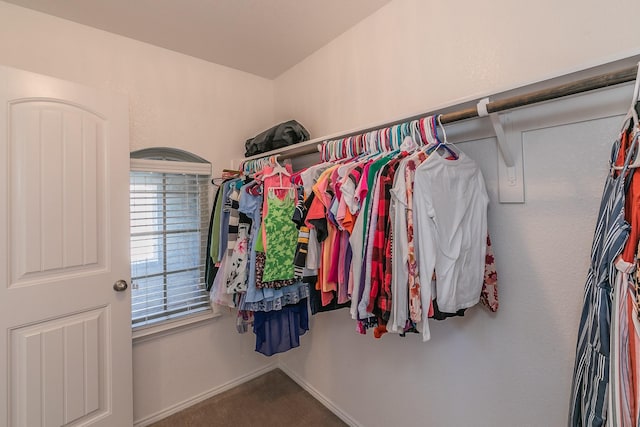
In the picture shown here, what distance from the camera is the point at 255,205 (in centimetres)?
165

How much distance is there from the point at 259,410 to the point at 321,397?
1.44ft

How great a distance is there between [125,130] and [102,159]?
8.6 inches

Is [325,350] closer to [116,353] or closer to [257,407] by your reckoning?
[257,407]

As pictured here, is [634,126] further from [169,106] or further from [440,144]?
[169,106]

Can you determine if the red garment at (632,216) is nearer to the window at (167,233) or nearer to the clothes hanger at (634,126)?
the clothes hanger at (634,126)

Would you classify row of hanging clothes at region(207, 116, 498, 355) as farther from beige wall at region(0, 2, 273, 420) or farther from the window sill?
beige wall at region(0, 2, 273, 420)

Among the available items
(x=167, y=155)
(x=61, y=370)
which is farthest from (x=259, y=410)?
(x=167, y=155)

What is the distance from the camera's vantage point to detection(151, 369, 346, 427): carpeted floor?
1.88 meters

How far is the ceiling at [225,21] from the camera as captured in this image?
60.7 inches

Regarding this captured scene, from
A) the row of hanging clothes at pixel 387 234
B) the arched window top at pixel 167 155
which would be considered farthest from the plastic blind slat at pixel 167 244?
the row of hanging clothes at pixel 387 234

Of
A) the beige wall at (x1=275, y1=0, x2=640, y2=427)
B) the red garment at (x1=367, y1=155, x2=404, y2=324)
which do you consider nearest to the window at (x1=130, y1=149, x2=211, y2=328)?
the beige wall at (x1=275, y1=0, x2=640, y2=427)

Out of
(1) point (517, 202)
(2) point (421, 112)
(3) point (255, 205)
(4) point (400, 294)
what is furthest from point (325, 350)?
(2) point (421, 112)

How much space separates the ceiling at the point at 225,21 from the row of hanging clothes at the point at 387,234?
2.74 feet

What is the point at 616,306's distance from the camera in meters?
0.63
